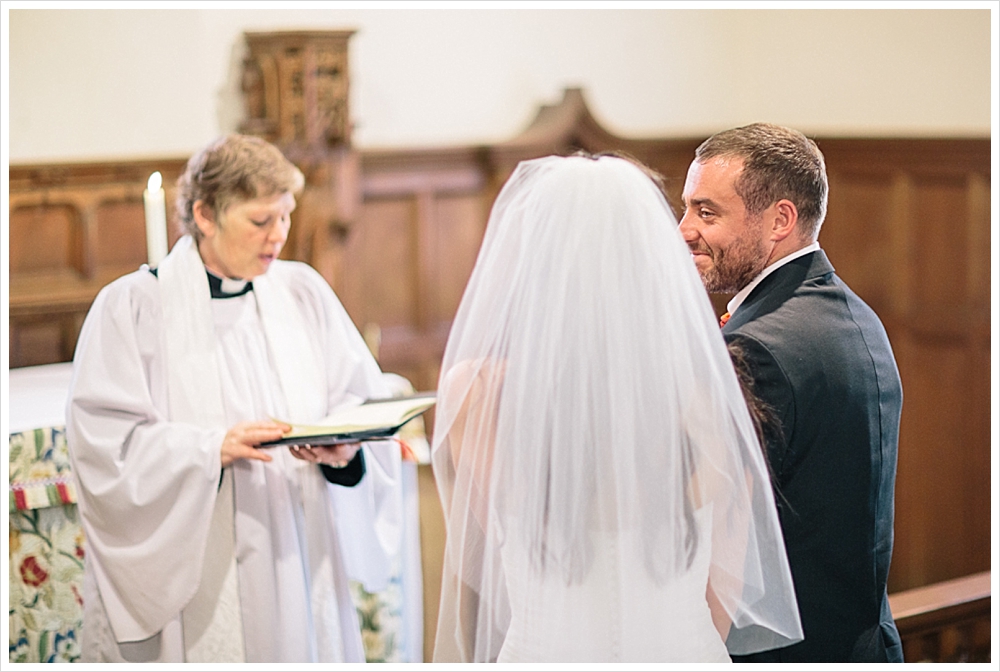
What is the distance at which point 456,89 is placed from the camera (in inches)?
226

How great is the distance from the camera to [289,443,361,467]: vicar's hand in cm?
264

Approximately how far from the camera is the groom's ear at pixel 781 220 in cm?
195

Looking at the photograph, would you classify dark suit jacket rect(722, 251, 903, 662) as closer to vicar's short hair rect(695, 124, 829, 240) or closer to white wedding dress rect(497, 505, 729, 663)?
vicar's short hair rect(695, 124, 829, 240)

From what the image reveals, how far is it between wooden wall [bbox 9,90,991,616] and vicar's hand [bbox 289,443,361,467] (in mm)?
1797

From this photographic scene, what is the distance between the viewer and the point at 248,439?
2.54 metres

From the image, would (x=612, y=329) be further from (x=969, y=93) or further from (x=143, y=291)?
(x=969, y=93)

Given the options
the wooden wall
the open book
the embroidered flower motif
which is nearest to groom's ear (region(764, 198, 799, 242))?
the open book

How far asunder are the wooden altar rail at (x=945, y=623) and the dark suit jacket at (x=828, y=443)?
49 cm

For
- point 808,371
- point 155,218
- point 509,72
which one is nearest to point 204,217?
point 155,218

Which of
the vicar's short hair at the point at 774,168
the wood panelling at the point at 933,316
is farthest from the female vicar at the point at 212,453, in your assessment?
the wood panelling at the point at 933,316

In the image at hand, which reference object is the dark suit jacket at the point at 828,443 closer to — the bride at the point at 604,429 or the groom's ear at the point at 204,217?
the bride at the point at 604,429

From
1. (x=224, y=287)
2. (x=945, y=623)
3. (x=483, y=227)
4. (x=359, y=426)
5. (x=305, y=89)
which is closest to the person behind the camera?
(x=359, y=426)

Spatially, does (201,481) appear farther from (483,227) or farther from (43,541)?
(483,227)

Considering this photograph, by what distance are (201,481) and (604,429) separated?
126cm
